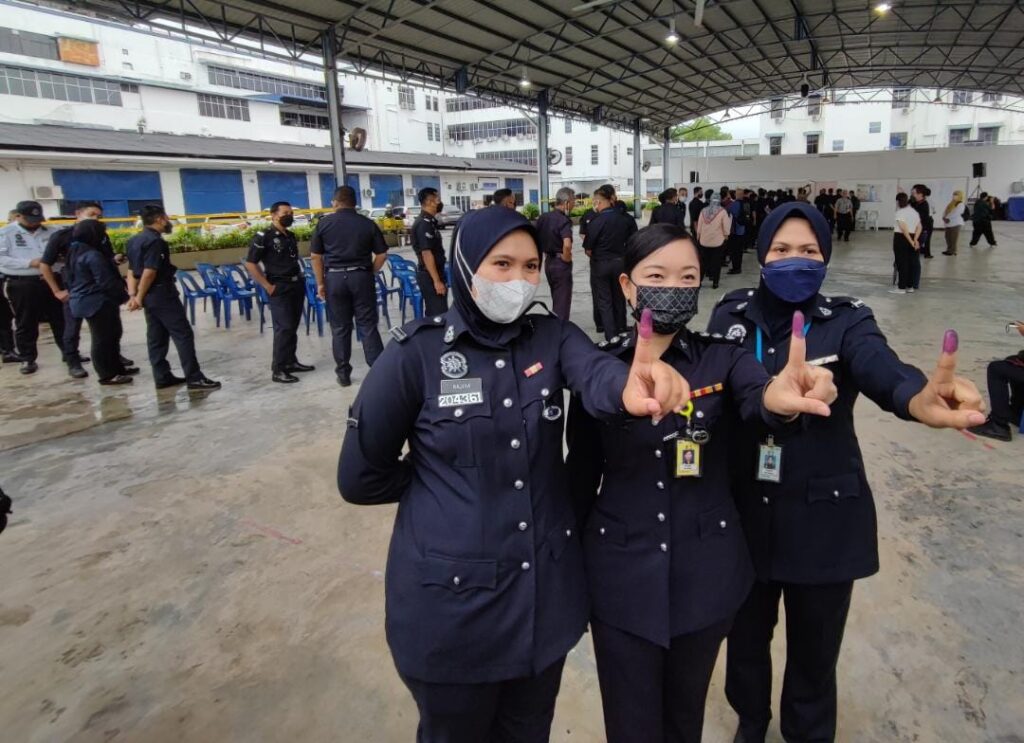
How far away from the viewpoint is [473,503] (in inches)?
47.2

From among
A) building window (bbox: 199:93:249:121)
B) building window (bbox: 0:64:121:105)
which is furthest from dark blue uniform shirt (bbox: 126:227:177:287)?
building window (bbox: 199:93:249:121)

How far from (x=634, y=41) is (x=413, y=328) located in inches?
637

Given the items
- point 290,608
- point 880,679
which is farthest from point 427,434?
point 880,679

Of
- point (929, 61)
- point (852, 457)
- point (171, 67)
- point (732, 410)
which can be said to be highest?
point (171, 67)

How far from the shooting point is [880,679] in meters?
1.98

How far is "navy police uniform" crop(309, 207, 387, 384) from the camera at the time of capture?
4.86 meters

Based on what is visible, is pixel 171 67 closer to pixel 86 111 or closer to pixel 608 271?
pixel 86 111

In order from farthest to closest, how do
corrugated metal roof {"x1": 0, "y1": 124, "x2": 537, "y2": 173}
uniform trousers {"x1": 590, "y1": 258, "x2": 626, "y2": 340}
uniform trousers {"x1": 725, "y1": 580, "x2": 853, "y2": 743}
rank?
1. corrugated metal roof {"x1": 0, "y1": 124, "x2": 537, "y2": 173}
2. uniform trousers {"x1": 590, "y1": 258, "x2": 626, "y2": 340}
3. uniform trousers {"x1": 725, "y1": 580, "x2": 853, "y2": 743}

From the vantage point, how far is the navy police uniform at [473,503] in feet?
3.91

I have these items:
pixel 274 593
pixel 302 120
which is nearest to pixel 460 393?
pixel 274 593

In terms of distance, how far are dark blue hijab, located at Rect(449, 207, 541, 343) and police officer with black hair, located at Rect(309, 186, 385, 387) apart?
377 cm

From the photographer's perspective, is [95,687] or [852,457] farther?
[95,687]

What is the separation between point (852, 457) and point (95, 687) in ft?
7.68

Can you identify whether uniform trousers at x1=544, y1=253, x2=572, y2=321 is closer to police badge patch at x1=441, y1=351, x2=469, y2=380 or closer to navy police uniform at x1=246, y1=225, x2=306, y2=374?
navy police uniform at x1=246, y1=225, x2=306, y2=374
